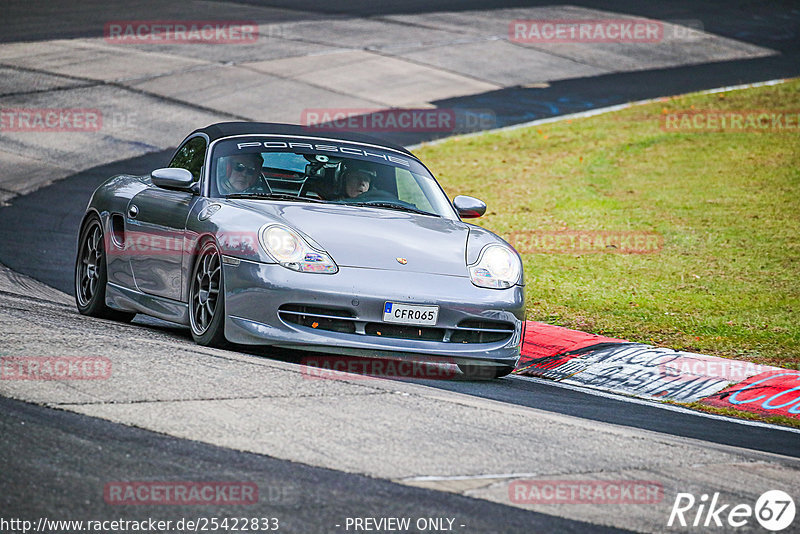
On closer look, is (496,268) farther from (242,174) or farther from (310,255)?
(242,174)

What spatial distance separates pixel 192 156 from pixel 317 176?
1.11 metres

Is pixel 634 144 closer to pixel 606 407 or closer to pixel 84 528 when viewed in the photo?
pixel 606 407

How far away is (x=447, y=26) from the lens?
28406 millimetres

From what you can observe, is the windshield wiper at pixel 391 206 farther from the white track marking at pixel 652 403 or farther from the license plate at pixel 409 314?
the white track marking at pixel 652 403

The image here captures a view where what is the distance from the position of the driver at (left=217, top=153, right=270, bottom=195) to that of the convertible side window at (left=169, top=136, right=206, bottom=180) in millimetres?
260

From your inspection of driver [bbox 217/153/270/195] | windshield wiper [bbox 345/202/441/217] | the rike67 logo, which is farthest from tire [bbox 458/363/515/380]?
the rike67 logo

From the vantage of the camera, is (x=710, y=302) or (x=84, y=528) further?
(x=710, y=302)

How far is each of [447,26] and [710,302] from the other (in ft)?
62.8

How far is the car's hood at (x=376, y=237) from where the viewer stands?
6.91 m

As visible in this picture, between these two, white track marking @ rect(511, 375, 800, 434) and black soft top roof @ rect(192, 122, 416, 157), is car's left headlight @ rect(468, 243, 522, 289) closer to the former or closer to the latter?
white track marking @ rect(511, 375, 800, 434)

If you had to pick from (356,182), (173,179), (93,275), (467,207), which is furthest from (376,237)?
(93,275)

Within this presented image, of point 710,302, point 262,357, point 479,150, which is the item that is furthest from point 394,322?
point 479,150

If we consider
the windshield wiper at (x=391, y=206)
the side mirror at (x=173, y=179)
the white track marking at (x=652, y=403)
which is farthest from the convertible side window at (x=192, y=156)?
the white track marking at (x=652, y=403)

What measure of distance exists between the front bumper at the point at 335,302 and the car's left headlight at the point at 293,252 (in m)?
0.05
